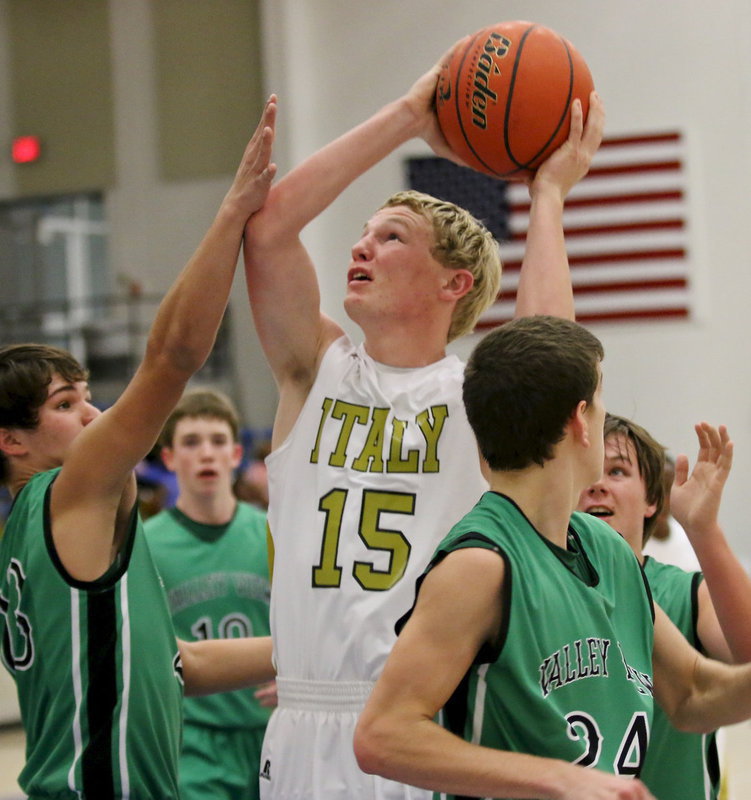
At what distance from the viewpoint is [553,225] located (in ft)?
9.70

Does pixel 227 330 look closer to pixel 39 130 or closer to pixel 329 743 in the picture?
pixel 39 130

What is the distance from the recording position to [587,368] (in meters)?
2.01

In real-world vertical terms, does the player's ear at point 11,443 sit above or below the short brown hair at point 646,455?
above

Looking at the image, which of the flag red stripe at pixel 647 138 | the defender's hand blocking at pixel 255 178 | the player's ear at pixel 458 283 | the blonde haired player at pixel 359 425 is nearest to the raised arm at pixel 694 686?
the blonde haired player at pixel 359 425

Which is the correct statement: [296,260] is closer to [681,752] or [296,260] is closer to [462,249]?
[462,249]

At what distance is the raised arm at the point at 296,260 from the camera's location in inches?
110

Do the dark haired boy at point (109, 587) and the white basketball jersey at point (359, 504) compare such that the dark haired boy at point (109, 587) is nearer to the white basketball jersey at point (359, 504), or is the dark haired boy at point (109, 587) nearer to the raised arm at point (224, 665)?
the raised arm at point (224, 665)

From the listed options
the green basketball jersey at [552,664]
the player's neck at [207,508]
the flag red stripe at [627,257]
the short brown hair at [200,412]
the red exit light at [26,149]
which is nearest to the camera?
the green basketball jersey at [552,664]

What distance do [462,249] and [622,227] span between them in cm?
827

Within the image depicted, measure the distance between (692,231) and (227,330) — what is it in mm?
5550

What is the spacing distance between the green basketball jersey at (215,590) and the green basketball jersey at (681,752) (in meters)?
2.14

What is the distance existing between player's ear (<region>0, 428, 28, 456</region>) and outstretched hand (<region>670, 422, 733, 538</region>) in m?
1.57

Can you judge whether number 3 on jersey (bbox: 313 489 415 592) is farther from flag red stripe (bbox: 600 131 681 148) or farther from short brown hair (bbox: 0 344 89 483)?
flag red stripe (bbox: 600 131 681 148)

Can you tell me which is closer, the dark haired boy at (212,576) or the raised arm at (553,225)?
the raised arm at (553,225)
